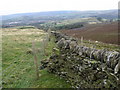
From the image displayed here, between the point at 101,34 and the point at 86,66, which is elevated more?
the point at 86,66

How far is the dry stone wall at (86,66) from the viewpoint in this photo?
29.2 feet

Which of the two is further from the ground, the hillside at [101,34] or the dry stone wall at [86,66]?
the dry stone wall at [86,66]

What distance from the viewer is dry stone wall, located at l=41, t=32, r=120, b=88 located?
29.2 ft

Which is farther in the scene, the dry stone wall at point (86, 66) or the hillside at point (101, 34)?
the hillside at point (101, 34)

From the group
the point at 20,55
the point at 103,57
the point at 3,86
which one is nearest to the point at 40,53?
the point at 20,55

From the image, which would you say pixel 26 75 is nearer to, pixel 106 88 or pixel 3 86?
pixel 3 86

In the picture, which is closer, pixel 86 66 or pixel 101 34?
pixel 86 66

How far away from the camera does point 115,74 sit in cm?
861

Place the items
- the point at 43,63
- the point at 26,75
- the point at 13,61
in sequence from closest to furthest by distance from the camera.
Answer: the point at 26,75 < the point at 43,63 < the point at 13,61

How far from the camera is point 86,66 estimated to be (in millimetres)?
11000

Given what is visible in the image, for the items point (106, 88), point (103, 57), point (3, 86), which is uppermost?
point (103, 57)

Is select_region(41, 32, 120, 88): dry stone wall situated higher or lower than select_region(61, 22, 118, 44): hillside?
higher

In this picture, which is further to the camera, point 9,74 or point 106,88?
point 9,74

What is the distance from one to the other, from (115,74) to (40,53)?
1465 cm
